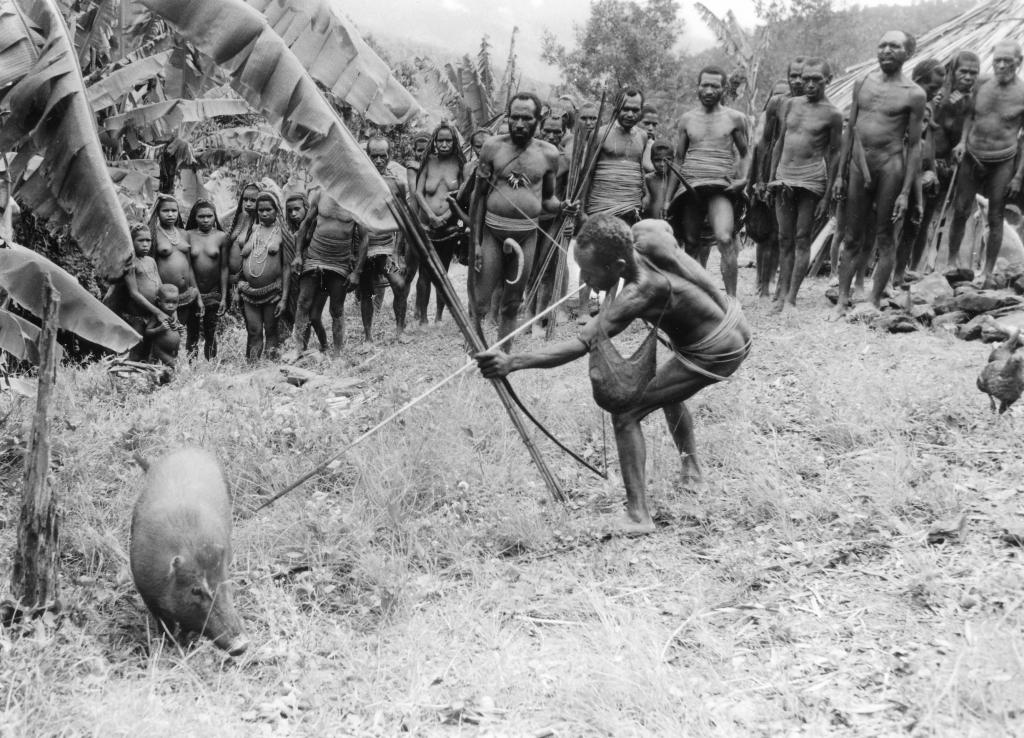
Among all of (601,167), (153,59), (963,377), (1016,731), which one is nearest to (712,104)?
(601,167)

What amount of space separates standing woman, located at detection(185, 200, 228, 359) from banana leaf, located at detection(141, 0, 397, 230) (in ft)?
13.7

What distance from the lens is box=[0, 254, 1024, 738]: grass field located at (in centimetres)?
342

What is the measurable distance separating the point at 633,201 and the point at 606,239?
13.9ft

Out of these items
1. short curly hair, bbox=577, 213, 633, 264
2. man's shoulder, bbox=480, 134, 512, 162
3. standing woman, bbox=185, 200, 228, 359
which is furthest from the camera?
standing woman, bbox=185, 200, 228, 359

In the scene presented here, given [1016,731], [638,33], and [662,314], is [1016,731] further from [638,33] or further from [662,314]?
[638,33]

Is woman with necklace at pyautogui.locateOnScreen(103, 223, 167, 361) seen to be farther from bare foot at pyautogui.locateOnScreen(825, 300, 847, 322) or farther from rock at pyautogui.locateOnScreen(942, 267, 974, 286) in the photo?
rock at pyautogui.locateOnScreen(942, 267, 974, 286)

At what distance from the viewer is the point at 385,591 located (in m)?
4.36

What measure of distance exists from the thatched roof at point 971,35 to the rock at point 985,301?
3.84m

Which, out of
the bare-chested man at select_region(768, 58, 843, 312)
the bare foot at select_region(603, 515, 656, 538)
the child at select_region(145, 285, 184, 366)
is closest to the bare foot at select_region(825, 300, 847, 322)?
the bare-chested man at select_region(768, 58, 843, 312)

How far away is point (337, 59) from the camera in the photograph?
5.47 metres

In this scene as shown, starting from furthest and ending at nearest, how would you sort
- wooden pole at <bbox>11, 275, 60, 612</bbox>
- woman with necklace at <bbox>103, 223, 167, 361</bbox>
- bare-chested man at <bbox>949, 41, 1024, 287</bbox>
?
woman with necklace at <bbox>103, 223, 167, 361</bbox> < bare-chested man at <bbox>949, 41, 1024, 287</bbox> < wooden pole at <bbox>11, 275, 60, 612</bbox>

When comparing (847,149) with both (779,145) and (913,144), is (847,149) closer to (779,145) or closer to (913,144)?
(913,144)

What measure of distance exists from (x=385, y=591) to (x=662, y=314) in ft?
6.05

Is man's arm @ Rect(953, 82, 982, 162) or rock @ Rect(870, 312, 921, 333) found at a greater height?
man's arm @ Rect(953, 82, 982, 162)
